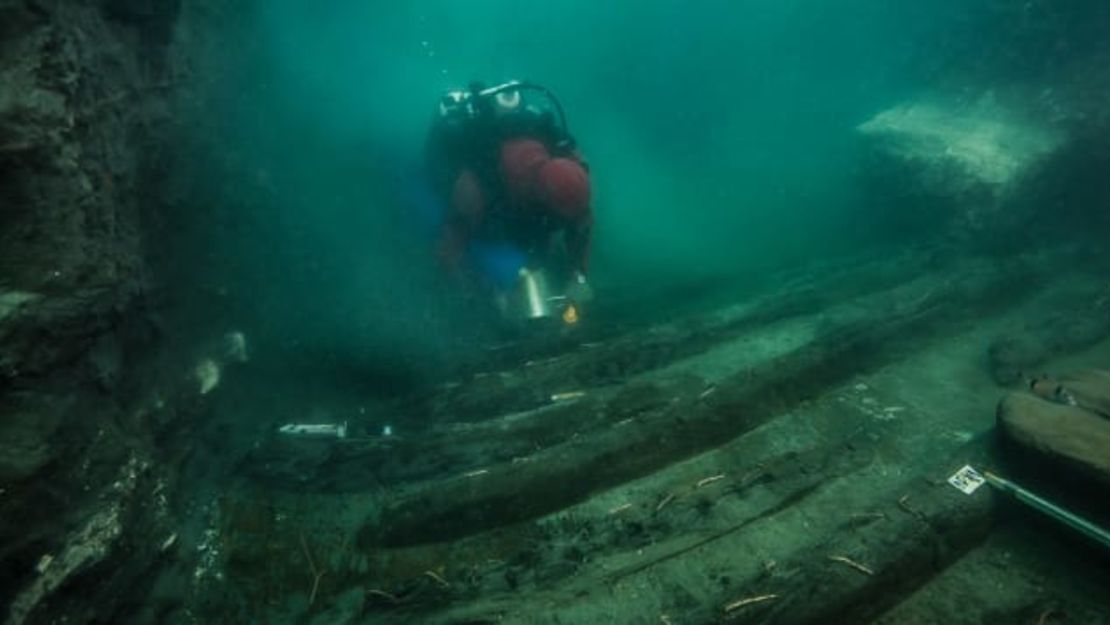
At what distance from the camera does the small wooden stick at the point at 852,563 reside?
3.38m

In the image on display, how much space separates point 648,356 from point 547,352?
1.04 m

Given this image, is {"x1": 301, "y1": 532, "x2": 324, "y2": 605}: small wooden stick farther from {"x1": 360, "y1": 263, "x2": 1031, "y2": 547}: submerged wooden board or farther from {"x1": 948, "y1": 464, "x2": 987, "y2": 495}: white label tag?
{"x1": 948, "y1": 464, "x2": 987, "y2": 495}: white label tag

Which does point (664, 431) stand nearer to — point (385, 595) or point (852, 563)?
point (852, 563)

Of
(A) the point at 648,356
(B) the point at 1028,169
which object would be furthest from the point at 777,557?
(B) the point at 1028,169

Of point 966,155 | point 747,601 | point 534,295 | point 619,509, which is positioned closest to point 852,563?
point 747,601

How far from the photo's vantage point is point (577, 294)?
8000 millimetres

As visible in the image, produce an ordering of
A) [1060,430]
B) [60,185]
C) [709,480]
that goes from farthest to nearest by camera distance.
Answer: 1. [709,480]
2. [1060,430]
3. [60,185]

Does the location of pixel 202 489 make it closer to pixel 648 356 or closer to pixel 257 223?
pixel 257 223

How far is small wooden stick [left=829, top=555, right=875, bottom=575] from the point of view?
338cm

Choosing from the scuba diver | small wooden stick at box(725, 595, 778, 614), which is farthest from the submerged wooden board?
the scuba diver

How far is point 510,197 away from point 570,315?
1793 millimetres

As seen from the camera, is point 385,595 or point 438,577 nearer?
point 385,595

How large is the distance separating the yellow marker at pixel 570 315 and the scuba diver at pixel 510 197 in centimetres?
2

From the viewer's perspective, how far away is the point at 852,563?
11.2 feet
